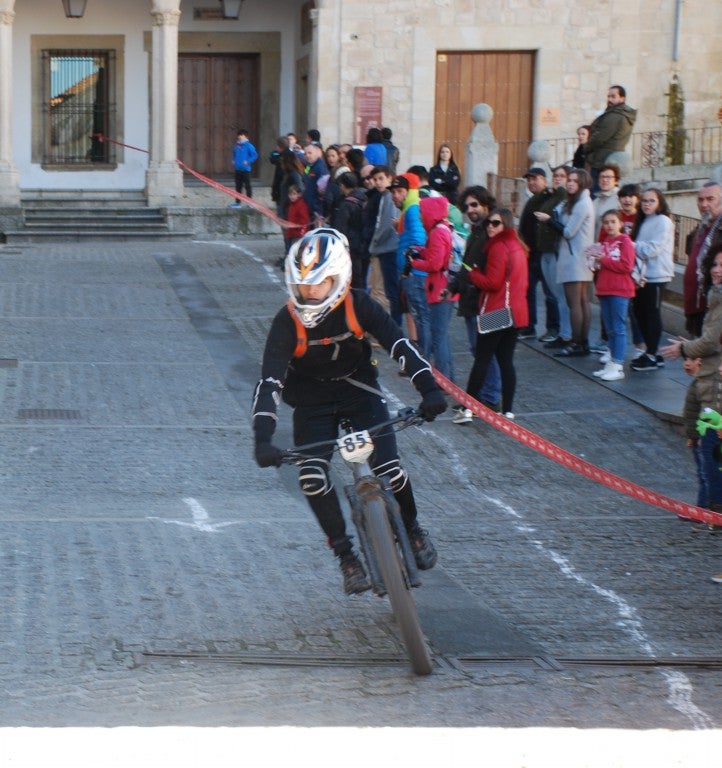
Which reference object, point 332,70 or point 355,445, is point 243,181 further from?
point 355,445

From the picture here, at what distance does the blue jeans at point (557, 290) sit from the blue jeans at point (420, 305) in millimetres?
1973

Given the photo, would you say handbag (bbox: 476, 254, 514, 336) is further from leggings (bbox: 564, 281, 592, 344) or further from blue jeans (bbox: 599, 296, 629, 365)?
leggings (bbox: 564, 281, 592, 344)

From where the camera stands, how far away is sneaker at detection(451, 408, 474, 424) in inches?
470

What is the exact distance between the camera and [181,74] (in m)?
28.1

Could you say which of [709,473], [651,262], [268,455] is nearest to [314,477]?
[268,455]

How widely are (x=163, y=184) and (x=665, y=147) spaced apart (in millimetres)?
9238

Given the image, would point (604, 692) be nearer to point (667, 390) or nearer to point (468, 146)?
point (667, 390)

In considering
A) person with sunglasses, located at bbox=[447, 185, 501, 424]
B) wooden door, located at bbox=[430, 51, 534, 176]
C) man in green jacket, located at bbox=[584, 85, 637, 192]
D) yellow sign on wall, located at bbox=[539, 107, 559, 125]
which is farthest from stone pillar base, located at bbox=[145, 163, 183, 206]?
person with sunglasses, located at bbox=[447, 185, 501, 424]

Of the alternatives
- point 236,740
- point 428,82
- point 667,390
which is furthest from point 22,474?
point 428,82

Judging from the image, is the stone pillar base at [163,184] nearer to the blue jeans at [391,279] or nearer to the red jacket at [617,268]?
the blue jeans at [391,279]

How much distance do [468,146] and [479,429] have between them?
10814 millimetres

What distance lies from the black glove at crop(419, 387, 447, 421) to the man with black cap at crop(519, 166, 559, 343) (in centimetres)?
783

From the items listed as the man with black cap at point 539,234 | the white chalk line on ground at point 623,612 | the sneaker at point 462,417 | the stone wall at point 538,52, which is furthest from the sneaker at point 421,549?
the stone wall at point 538,52

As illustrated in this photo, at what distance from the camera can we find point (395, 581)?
597cm
